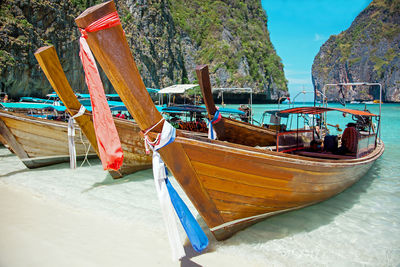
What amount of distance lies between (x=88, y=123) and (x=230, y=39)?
6971 cm

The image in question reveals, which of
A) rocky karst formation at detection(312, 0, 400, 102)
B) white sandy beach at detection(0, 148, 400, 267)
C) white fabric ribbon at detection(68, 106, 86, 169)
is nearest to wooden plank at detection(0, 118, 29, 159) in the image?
white sandy beach at detection(0, 148, 400, 267)

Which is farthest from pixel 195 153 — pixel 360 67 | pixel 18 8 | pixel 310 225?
pixel 360 67

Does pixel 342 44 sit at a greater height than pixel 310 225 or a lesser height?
greater

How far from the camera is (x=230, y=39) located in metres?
70.1

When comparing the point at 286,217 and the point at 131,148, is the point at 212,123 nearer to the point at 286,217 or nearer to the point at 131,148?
the point at 131,148

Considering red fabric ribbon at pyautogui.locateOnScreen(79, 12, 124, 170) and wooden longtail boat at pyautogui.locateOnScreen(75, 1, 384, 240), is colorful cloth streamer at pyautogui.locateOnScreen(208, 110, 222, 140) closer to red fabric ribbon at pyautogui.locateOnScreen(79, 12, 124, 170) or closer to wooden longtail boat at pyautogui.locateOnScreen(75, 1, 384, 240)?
wooden longtail boat at pyautogui.locateOnScreen(75, 1, 384, 240)

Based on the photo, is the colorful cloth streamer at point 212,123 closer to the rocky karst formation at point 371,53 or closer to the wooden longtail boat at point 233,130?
the wooden longtail boat at point 233,130

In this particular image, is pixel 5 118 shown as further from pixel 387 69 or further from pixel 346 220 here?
pixel 387 69

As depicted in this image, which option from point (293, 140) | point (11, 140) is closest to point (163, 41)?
point (11, 140)

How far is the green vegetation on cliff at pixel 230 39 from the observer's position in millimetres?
64500

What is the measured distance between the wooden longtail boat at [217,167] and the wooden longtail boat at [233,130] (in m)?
2.82

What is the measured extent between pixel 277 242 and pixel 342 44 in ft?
469

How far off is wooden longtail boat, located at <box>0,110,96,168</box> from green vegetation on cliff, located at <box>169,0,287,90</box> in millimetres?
57242

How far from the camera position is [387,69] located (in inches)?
3241
